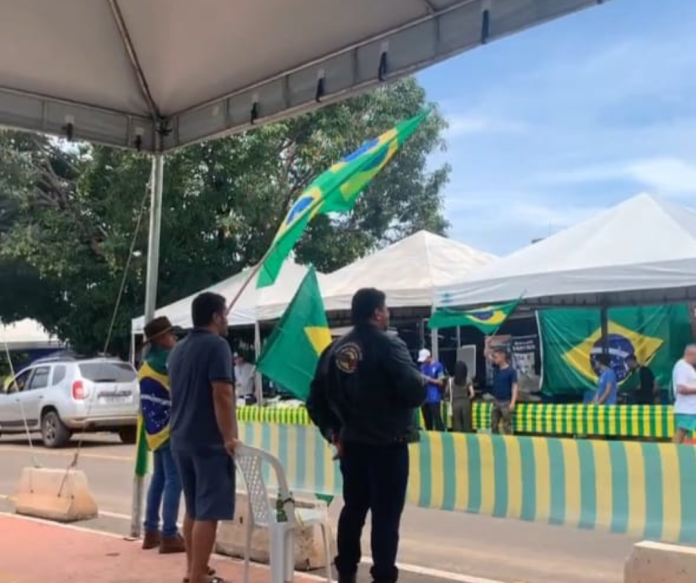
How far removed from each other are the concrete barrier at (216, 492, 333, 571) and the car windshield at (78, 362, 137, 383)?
1151 centimetres

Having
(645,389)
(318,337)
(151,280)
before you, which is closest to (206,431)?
(318,337)

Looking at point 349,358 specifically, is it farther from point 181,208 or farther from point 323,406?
point 181,208

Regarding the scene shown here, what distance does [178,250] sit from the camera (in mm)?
24719

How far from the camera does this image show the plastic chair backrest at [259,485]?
506cm

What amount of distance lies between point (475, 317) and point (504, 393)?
1.37 meters

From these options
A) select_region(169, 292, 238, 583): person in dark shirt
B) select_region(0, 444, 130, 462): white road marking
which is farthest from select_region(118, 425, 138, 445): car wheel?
select_region(169, 292, 238, 583): person in dark shirt

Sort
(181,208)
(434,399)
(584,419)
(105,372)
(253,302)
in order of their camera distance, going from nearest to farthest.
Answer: (584,419), (434,399), (105,372), (253,302), (181,208)

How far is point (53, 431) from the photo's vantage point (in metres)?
17.9

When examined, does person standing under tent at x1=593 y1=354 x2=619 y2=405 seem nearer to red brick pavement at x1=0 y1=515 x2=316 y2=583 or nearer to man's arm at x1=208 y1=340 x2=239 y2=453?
red brick pavement at x1=0 y1=515 x2=316 y2=583

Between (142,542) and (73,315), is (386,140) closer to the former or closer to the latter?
(142,542)

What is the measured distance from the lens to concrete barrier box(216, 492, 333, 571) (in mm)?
6453

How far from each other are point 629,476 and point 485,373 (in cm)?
1488

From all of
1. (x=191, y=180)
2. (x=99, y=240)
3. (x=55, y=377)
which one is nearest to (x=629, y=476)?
(x=55, y=377)

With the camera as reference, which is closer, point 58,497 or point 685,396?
point 58,497
